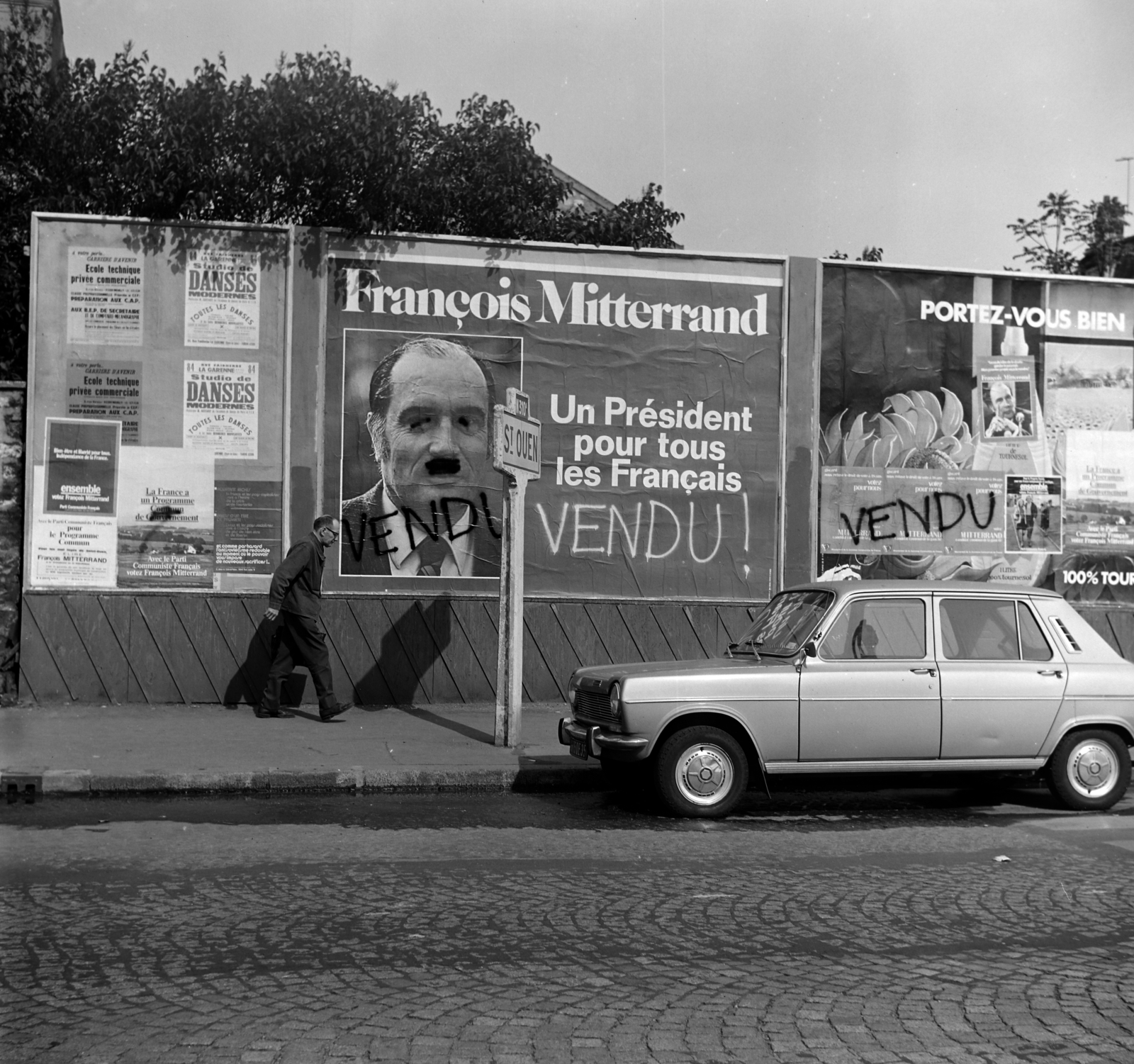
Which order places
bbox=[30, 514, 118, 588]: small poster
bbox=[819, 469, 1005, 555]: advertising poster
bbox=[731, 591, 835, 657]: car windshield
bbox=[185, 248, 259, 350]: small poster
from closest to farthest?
bbox=[731, 591, 835, 657]: car windshield < bbox=[30, 514, 118, 588]: small poster < bbox=[185, 248, 259, 350]: small poster < bbox=[819, 469, 1005, 555]: advertising poster

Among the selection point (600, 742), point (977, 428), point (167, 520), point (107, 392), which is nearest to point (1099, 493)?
point (977, 428)

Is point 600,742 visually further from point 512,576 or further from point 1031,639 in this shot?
point 1031,639

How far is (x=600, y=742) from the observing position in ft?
28.1

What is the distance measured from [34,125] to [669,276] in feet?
25.2

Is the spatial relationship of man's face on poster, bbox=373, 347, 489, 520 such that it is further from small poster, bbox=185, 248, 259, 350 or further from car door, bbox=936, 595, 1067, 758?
car door, bbox=936, 595, 1067, 758

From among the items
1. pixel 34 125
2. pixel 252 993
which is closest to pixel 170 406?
pixel 34 125

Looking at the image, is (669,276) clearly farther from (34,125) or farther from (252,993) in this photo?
(252,993)

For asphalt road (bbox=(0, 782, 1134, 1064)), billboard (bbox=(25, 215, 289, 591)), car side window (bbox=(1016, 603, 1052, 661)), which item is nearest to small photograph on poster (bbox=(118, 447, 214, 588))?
billboard (bbox=(25, 215, 289, 591))

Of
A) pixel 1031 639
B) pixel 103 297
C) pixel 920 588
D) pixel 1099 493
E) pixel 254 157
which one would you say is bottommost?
pixel 1031 639

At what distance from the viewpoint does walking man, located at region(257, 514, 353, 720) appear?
1204 cm

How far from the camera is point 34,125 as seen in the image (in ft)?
50.3

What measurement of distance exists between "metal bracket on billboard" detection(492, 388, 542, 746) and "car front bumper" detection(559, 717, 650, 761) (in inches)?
69.2

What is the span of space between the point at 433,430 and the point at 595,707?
5227 millimetres

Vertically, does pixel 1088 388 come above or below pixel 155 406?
above
